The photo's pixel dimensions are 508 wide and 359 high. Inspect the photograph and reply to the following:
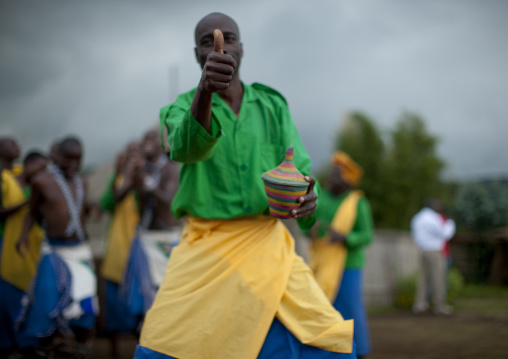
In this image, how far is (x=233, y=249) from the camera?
103 inches

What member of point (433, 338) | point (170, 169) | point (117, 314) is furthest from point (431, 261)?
point (117, 314)

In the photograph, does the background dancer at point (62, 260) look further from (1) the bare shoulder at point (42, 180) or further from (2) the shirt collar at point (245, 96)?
(2) the shirt collar at point (245, 96)

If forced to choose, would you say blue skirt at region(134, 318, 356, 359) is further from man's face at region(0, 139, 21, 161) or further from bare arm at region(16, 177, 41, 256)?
man's face at region(0, 139, 21, 161)

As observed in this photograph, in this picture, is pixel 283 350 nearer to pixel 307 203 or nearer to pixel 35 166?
pixel 307 203

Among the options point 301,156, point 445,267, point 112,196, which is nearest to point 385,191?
point 445,267

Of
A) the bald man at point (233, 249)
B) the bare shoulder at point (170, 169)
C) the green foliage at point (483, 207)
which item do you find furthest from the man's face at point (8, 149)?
the green foliage at point (483, 207)

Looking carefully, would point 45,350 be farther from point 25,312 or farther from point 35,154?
point 35,154

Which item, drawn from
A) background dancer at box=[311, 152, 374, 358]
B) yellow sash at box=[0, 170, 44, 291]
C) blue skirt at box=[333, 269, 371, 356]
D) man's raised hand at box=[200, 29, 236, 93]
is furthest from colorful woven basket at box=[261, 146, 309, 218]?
yellow sash at box=[0, 170, 44, 291]

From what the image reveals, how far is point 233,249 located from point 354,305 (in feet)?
10.7

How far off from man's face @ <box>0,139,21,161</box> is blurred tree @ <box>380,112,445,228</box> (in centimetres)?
2405

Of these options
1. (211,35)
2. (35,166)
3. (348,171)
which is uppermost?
(211,35)

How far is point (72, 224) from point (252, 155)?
3.03 meters

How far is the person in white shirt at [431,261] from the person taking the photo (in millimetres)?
11352

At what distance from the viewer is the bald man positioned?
8.04 feet
